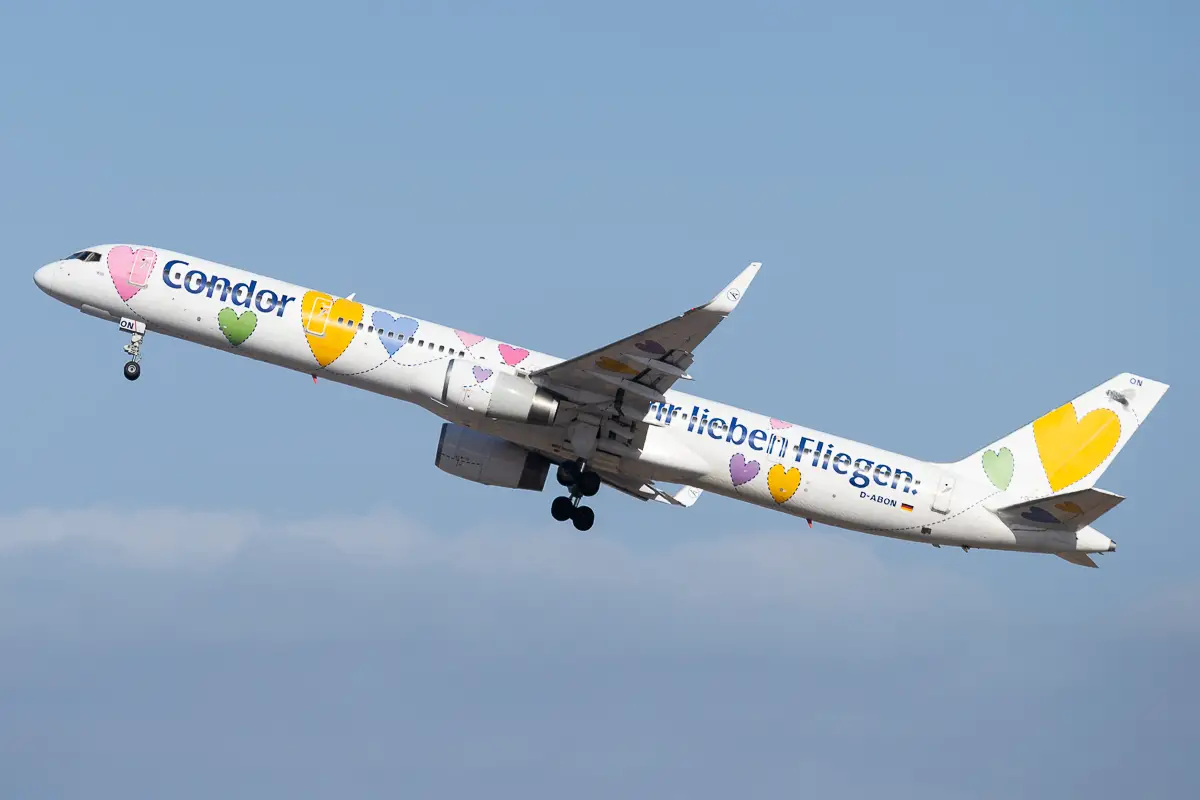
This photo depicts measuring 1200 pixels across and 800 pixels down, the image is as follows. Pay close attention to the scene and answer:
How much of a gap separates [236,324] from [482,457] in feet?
29.1

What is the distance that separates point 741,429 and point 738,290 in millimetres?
7311

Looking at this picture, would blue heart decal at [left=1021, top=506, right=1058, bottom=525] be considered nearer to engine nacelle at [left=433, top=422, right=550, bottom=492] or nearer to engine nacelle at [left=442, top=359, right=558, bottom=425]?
engine nacelle at [left=442, top=359, right=558, bottom=425]

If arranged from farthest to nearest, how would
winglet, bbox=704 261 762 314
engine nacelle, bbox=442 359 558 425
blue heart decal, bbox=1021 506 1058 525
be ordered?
blue heart decal, bbox=1021 506 1058 525
engine nacelle, bbox=442 359 558 425
winglet, bbox=704 261 762 314

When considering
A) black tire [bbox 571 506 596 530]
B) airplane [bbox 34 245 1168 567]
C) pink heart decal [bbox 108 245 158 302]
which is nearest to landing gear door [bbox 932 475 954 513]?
airplane [bbox 34 245 1168 567]

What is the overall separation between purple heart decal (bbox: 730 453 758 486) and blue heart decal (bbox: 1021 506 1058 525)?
26.7 feet

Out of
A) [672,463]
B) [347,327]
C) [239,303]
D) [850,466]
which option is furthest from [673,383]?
[239,303]

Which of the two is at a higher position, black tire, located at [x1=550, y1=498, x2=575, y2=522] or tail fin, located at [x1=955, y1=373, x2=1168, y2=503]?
tail fin, located at [x1=955, y1=373, x2=1168, y2=503]

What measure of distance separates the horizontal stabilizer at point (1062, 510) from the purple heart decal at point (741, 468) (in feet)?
24.8

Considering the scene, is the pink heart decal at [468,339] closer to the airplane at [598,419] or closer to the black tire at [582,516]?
the airplane at [598,419]

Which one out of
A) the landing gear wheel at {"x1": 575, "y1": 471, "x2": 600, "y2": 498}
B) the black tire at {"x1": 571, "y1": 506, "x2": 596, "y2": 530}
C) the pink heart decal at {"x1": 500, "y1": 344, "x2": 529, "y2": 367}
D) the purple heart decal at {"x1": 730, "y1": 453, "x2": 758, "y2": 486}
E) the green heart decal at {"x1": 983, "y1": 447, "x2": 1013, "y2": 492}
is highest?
the green heart decal at {"x1": 983, "y1": 447, "x2": 1013, "y2": 492}

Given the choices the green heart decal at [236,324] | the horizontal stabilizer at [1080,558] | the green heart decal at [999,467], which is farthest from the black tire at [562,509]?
the horizontal stabilizer at [1080,558]

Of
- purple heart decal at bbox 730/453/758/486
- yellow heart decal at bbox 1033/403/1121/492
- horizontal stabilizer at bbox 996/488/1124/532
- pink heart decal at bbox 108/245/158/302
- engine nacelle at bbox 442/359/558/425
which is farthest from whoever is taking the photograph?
yellow heart decal at bbox 1033/403/1121/492

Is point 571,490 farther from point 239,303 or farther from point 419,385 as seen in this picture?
point 239,303

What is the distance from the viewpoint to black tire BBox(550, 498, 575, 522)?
165 feet
